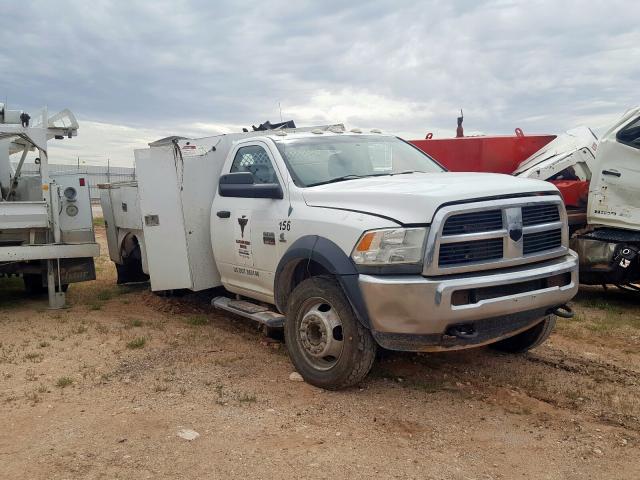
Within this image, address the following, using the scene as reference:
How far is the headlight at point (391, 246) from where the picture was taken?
13.0 ft

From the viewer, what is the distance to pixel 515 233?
4.17m

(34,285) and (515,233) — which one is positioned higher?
(515,233)

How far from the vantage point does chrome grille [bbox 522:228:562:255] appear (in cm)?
431

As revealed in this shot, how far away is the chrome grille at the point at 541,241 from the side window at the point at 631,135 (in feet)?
11.6

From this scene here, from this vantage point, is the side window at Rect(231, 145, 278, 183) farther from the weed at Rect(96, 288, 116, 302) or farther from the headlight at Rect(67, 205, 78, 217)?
the weed at Rect(96, 288, 116, 302)

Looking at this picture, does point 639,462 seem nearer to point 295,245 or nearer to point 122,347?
point 295,245

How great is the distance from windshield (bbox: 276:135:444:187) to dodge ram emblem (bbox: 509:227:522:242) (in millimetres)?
1458

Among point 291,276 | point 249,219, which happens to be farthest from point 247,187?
point 291,276

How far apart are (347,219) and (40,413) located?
100 inches

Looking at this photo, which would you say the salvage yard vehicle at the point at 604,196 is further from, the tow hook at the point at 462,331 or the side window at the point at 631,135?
the tow hook at the point at 462,331

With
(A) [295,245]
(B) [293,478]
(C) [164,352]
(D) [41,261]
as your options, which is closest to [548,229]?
(A) [295,245]

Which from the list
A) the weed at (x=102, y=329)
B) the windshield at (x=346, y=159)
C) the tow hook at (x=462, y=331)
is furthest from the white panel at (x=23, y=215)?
the tow hook at (x=462, y=331)

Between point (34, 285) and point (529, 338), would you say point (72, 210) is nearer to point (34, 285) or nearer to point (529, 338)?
point (34, 285)

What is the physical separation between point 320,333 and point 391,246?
1.00 meters
